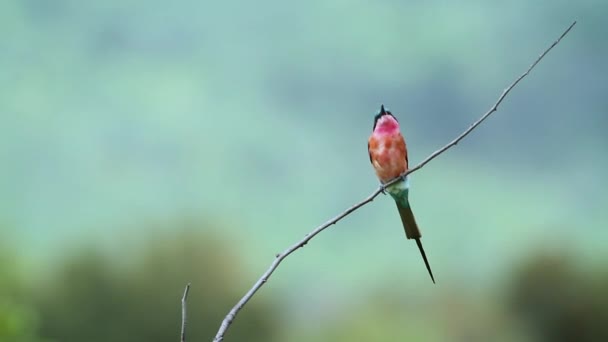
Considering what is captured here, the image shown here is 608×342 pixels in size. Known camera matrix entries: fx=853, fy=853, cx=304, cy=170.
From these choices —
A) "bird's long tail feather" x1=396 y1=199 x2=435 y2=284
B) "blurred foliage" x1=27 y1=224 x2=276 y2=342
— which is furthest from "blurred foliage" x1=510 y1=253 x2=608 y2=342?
"bird's long tail feather" x1=396 y1=199 x2=435 y2=284

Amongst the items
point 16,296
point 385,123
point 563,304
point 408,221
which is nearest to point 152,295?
point 16,296

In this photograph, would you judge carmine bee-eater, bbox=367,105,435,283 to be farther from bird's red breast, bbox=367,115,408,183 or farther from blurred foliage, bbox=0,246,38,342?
blurred foliage, bbox=0,246,38,342

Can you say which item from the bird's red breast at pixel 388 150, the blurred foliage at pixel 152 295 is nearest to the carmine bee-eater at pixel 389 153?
the bird's red breast at pixel 388 150

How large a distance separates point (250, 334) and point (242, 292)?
216 mm

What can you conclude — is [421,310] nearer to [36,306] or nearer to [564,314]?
[564,314]

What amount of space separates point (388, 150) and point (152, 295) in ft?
9.24

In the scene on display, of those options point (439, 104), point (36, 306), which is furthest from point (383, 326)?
point (36, 306)

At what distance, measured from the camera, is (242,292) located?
4324mm

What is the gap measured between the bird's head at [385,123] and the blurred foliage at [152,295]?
2.64 meters

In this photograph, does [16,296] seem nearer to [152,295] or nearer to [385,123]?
[152,295]

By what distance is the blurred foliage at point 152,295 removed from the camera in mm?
4199

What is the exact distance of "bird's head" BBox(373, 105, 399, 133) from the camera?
167 cm

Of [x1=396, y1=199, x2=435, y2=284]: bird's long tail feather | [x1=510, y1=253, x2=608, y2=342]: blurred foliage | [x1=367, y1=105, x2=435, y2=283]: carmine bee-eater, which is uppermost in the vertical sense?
[x1=367, y1=105, x2=435, y2=283]: carmine bee-eater

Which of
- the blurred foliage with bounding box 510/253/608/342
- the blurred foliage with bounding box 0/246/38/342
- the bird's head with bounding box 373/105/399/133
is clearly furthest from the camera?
the blurred foliage with bounding box 510/253/608/342
